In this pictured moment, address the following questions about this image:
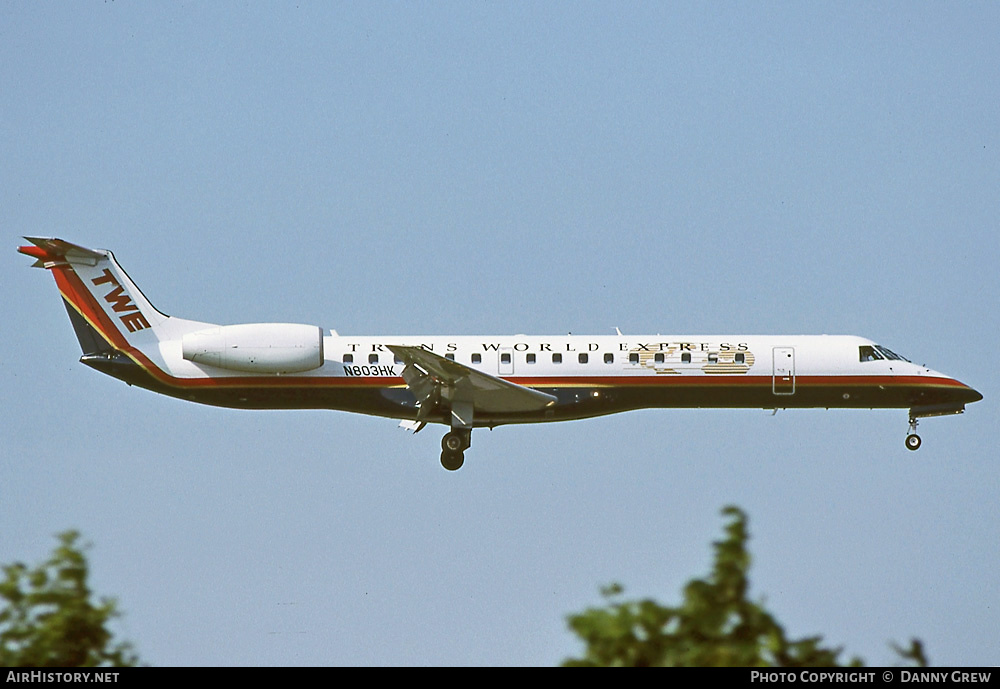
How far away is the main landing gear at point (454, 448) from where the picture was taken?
34.9 meters

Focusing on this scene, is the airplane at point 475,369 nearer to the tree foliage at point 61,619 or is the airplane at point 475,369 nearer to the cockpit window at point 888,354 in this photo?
the cockpit window at point 888,354

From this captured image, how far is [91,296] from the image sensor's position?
3631 cm

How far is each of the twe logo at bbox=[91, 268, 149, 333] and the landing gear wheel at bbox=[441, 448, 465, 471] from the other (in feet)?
28.2

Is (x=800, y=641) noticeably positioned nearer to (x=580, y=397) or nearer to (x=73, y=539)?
(x=73, y=539)

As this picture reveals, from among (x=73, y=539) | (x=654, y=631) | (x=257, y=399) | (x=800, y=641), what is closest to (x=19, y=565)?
(x=73, y=539)

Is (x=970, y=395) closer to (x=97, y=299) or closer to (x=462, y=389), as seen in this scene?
(x=462, y=389)

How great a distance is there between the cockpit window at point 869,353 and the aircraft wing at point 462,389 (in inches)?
325

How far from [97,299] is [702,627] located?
26696 mm

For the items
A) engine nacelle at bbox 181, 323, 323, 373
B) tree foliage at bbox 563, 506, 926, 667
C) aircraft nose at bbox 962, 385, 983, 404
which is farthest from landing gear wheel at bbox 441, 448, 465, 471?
tree foliage at bbox 563, 506, 926, 667

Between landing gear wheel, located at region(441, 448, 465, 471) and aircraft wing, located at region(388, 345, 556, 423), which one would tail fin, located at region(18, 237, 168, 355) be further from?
landing gear wheel, located at region(441, 448, 465, 471)

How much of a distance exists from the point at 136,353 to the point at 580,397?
453 inches

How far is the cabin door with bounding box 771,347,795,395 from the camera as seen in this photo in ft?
117

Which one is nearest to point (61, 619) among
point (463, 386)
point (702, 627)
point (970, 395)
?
point (702, 627)

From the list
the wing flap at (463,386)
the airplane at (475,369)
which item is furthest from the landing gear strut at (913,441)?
the wing flap at (463,386)
